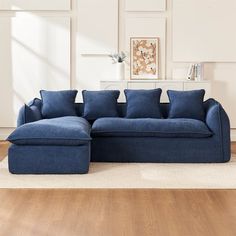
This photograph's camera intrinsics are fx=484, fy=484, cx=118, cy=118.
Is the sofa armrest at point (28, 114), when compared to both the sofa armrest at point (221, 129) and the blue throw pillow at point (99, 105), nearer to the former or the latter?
the blue throw pillow at point (99, 105)

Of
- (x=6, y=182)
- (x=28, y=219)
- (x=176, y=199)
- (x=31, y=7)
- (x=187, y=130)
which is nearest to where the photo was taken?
(x=28, y=219)

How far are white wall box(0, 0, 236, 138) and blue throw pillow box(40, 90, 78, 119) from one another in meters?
1.17

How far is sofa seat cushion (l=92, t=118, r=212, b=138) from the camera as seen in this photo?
5.50 meters

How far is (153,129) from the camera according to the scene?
5.51 meters

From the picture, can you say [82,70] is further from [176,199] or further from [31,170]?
[176,199]

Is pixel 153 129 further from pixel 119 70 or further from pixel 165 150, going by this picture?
pixel 119 70

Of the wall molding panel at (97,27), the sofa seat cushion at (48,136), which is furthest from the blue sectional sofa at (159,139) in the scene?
the wall molding panel at (97,27)

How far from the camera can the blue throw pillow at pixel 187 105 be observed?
5.99 m

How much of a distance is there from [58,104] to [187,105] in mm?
1633

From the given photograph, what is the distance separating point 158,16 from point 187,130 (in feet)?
8.27

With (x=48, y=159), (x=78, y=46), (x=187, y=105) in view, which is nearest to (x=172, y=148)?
(x=187, y=105)

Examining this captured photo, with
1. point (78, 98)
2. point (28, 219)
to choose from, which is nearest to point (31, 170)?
point (28, 219)

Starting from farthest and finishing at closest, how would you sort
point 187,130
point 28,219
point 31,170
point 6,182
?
point 187,130
point 31,170
point 6,182
point 28,219

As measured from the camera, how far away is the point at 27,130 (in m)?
4.93
